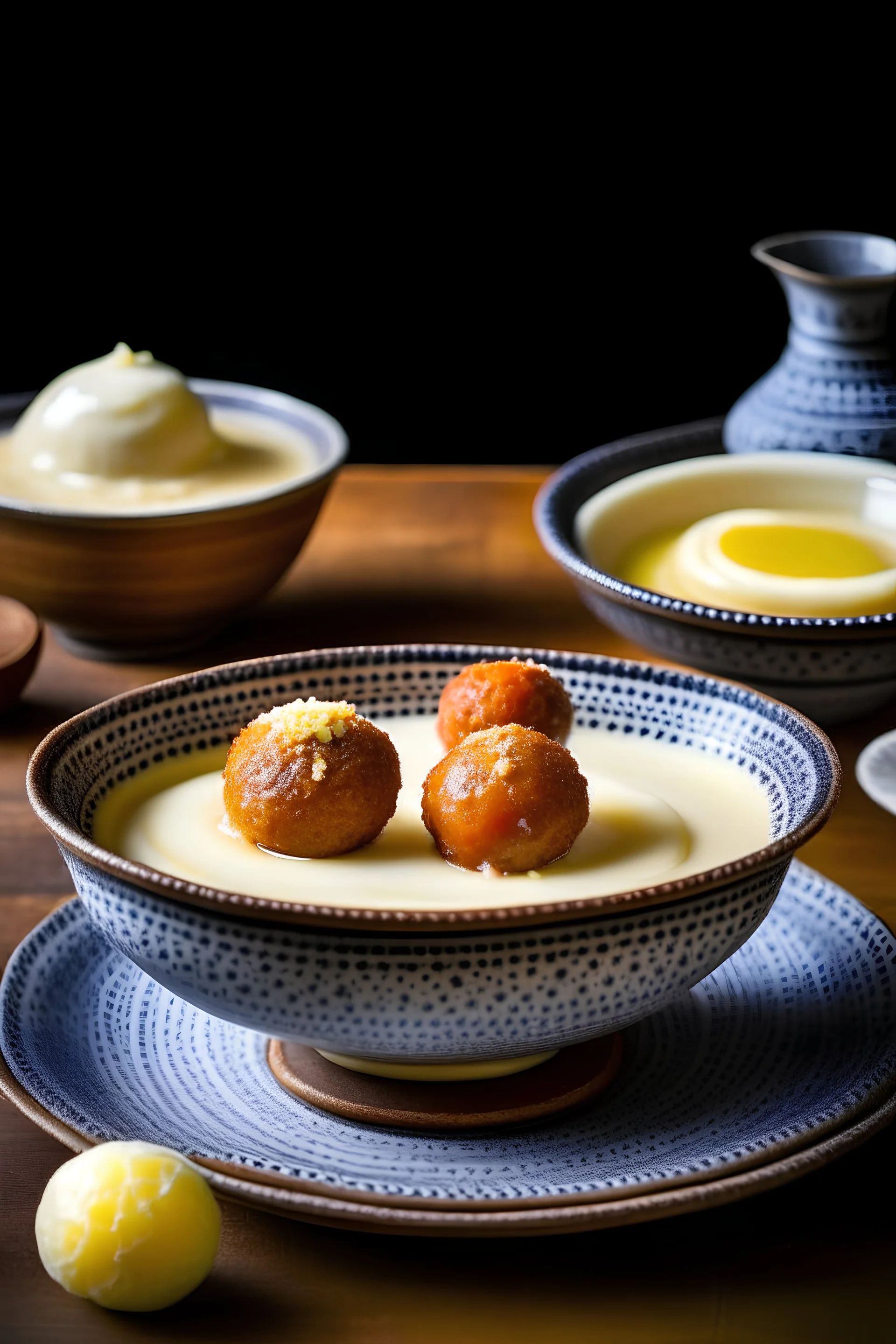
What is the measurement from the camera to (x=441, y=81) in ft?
8.07

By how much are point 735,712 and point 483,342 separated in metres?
1.96

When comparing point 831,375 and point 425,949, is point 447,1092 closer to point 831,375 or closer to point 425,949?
point 425,949

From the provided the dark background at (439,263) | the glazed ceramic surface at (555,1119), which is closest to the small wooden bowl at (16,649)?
the glazed ceramic surface at (555,1119)

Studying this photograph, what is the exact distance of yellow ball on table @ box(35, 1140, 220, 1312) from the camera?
595mm

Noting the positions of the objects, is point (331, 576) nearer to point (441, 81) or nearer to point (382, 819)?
point (382, 819)

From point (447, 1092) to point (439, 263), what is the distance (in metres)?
2.10

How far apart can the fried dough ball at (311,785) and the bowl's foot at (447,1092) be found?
0.10m

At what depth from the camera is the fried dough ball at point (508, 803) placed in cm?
69

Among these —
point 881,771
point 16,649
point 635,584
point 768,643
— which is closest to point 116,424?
point 16,649

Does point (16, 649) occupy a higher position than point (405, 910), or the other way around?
point (405, 910)

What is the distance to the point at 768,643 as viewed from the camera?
1104mm

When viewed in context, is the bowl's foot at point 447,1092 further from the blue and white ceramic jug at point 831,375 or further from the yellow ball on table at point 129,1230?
the blue and white ceramic jug at point 831,375

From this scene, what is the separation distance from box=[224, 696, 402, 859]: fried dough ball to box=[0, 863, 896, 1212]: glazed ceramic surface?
12 cm

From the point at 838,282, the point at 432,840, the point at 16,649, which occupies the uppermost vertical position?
the point at 838,282
